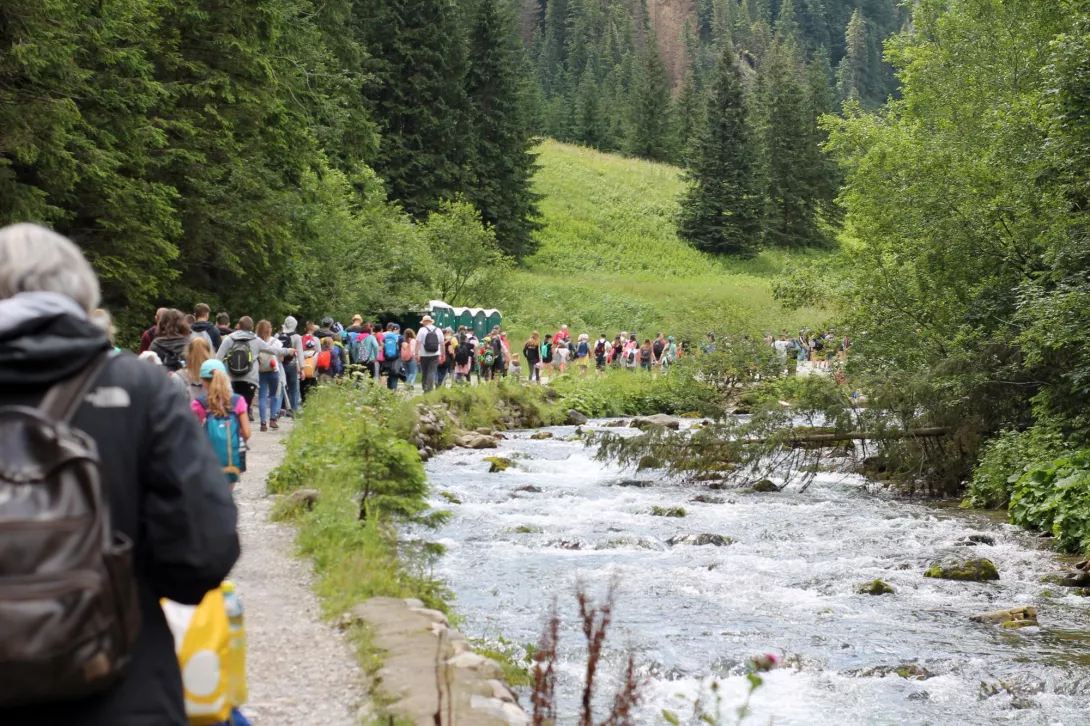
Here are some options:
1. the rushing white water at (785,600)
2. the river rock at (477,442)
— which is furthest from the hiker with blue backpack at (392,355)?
the rushing white water at (785,600)

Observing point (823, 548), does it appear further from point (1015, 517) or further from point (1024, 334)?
point (1024, 334)

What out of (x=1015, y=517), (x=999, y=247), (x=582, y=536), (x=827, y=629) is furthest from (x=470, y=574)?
(x=999, y=247)

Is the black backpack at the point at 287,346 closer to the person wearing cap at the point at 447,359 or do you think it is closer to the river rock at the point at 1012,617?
the person wearing cap at the point at 447,359

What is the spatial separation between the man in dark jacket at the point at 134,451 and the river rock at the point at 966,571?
36.7 feet

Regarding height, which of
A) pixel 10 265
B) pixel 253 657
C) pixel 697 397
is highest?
pixel 10 265

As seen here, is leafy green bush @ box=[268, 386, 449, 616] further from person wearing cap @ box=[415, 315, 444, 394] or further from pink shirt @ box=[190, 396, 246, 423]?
person wearing cap @ box=[415, 315, 444, 394]

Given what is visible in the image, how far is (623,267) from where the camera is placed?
2638 inches

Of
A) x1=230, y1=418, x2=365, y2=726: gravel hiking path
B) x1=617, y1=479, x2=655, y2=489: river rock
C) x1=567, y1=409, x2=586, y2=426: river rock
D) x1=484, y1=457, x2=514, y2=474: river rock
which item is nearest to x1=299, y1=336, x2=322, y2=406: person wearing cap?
x1=484, y1=457, x2=514, y2=474: river rock

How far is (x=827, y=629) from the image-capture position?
34.2ft

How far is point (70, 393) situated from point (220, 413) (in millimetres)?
7312

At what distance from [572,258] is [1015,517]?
51.9 meters

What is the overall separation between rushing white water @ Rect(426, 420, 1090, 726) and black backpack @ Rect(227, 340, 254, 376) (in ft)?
10.3

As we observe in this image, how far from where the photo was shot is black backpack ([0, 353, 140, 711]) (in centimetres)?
222

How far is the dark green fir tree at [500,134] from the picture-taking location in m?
62.5
